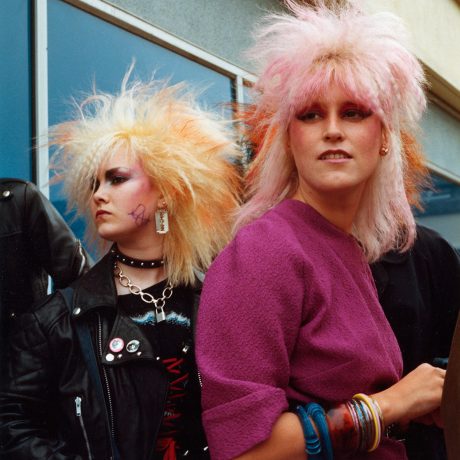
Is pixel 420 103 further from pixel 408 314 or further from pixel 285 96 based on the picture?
pixel 408 314

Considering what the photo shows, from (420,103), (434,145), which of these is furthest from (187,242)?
(434,145)

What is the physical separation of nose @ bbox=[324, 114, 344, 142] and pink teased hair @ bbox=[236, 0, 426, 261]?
2.9 inches

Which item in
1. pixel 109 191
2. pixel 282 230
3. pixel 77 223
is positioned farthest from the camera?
pixel 77 223

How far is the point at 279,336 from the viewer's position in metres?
1.47

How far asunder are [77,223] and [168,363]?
3.37 feet

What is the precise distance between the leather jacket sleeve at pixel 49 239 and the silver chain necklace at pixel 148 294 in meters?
0.18

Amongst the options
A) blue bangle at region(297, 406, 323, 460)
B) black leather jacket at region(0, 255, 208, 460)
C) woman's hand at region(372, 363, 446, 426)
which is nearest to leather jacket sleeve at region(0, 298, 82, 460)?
black leather jacket at region(0, 255, 208, 460)

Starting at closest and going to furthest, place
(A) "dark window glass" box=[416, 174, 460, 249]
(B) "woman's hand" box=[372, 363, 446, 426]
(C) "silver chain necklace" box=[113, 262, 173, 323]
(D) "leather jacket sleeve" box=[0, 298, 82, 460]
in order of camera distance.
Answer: (B) "woman's hand" box=[372, 363, 446, 426] < (D) "leather jacket sleeve" box=[0, 298, 82, 460] < (C) "silver chain necklace" box=[113, 262, 173, 323] < (A) "dark window glass" box=[416, 174, 460, 249]

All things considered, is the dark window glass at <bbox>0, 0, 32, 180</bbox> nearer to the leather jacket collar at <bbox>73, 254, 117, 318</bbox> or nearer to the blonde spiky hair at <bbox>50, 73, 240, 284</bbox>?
the blonde spiky hair at <bbox>50, 73, 240, 284</bbox>

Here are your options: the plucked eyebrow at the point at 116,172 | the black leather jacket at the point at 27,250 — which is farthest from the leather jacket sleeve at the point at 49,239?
the plucked eyebrow at the point at 116,172

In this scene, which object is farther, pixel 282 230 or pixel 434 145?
pixel 434 145

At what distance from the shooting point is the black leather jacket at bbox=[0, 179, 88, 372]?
217cm

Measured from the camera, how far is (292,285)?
5.00ft

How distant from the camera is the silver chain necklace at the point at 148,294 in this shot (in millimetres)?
2193
